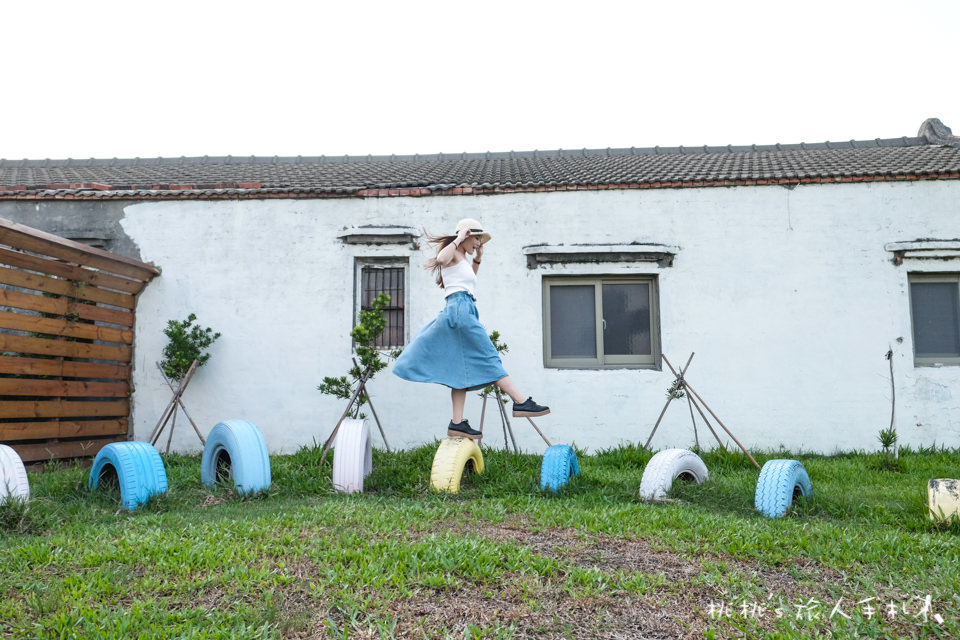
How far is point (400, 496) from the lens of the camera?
18.9 ft

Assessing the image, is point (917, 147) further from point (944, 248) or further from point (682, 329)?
point (682, 329)

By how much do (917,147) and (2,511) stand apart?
557 inches

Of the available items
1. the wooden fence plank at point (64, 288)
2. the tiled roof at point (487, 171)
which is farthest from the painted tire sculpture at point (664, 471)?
the wooden fence plank at point (64, 288)

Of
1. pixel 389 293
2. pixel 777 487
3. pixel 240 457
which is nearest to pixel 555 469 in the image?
pixel 777 487

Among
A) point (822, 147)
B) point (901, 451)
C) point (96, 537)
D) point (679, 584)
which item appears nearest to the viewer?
point (679, 584)

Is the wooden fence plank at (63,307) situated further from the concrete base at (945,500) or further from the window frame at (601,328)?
the concrete base at (945,500)

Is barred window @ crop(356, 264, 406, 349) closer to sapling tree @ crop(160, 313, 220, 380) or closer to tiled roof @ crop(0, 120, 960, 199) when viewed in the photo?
tiled roof @ crop(0, 120, 960, 199)

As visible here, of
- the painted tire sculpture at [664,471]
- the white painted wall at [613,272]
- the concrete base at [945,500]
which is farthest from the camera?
the white painted wall at [613,272]

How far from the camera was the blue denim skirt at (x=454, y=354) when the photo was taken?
5672mm

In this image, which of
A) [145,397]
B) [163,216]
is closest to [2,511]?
[145,397]

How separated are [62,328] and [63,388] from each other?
67cm

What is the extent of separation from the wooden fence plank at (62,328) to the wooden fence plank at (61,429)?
38.6 inches

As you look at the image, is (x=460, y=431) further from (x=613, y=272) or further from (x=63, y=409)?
(x=63, y=409)

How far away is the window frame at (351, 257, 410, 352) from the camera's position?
365 inches
